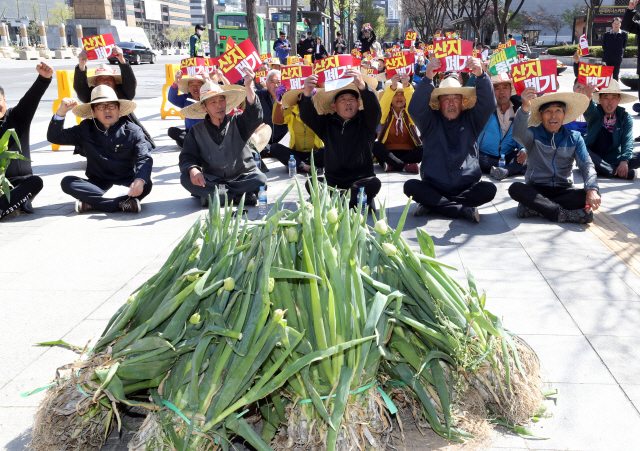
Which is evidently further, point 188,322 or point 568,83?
point 568,83

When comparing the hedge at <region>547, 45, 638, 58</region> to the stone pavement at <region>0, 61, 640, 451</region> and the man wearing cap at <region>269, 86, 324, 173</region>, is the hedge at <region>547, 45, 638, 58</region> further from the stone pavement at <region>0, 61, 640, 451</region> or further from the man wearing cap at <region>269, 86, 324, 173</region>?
the stone pavement at <region>0, 61, 640, 451</region>

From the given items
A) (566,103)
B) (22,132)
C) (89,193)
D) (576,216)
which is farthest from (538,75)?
(22,132)

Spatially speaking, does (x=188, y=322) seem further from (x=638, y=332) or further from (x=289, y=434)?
(x=638, y=332)

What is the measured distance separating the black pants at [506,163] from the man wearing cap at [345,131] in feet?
8.10

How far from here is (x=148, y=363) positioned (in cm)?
206

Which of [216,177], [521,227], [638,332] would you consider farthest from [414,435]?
[216,177]

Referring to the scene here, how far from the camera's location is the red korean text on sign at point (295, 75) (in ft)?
26.4

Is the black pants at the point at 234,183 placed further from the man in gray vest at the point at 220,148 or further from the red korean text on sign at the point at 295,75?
the red korean text on sign at the point at 295,75

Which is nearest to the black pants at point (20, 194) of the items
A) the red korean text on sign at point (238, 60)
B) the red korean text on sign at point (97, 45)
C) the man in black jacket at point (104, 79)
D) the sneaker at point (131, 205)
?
the sneaker at point (131, 205)

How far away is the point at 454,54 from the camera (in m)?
7.06

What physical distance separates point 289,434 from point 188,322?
55 cm

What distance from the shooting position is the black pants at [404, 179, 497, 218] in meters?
5.93

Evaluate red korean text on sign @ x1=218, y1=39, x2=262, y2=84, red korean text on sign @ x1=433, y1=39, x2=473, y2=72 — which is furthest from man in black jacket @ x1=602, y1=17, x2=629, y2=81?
red korean text on sign @ x1=218, y1=39, x2=262, y2=84

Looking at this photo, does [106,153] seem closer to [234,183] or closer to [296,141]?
[234,183]
